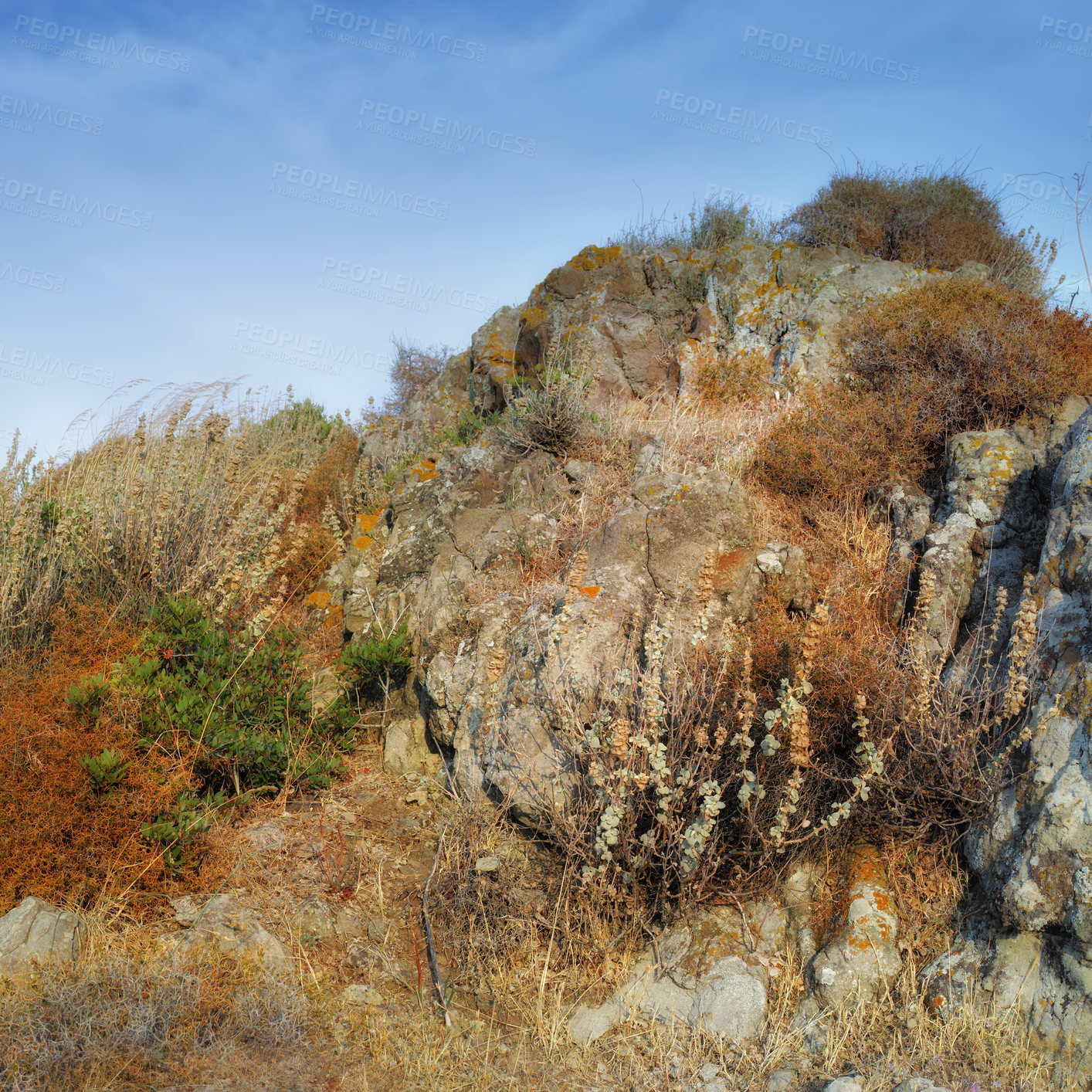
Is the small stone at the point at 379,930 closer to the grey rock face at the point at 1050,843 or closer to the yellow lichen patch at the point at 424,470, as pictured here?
the grey rock face at the point at 1050,843

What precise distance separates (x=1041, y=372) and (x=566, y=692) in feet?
15.7

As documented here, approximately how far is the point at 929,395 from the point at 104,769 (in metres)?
6.67

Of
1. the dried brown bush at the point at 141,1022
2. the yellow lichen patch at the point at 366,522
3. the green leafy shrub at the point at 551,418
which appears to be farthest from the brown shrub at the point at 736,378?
the dried brown bush at the point at 141,1022

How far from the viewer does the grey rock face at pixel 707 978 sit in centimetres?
341

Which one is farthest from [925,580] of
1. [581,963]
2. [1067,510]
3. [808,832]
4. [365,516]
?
[365,516]

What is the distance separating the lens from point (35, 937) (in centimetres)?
333

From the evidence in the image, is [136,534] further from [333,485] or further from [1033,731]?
[1033,731]

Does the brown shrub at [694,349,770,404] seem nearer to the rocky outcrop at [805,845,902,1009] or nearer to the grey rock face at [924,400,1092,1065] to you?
the grey rock face at [924,400,1092,1065]

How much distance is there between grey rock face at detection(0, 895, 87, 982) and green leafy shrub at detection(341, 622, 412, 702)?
240cm

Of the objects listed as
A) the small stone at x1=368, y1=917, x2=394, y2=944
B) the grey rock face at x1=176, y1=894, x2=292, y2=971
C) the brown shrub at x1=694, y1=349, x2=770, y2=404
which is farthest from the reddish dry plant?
the brown shrub at x1=694, y1=349, x2=770, y2=404

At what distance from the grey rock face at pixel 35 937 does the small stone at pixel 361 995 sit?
4.05ft

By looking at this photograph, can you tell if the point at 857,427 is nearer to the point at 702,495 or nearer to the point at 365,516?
the point at 702,495

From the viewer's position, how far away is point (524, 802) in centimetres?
430

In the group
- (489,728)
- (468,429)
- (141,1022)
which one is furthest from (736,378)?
(141,1022)
